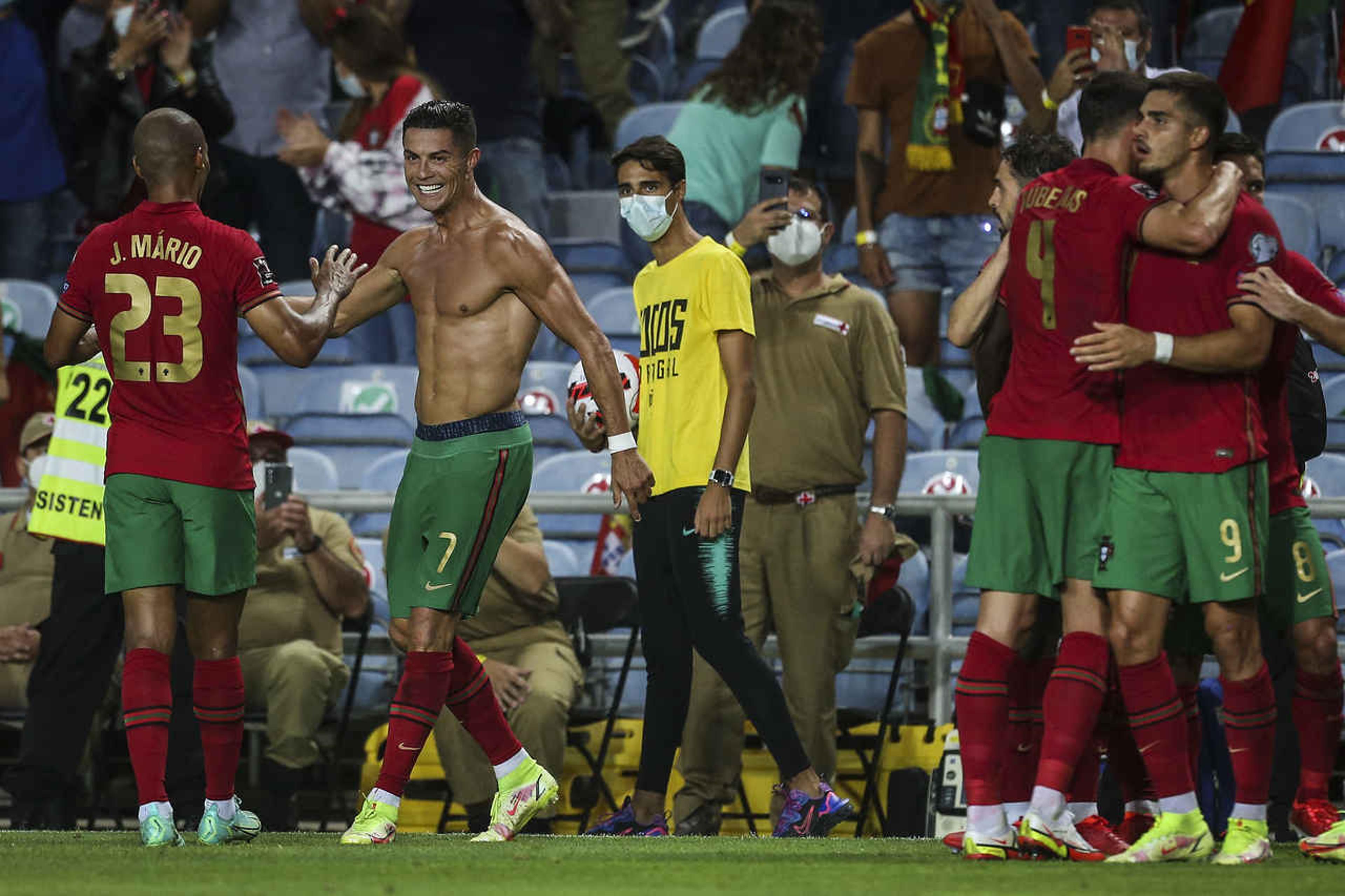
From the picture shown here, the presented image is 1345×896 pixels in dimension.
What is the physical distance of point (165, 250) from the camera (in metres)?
5.48

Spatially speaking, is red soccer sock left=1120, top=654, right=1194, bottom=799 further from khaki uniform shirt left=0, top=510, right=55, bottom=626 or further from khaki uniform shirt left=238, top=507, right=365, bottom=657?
khaki uniform shirt left=0, top=510, right=55, bottom=626

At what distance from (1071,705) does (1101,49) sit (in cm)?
383

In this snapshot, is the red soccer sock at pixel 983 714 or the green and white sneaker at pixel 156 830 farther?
the green and white sneaker at pixel 156 830

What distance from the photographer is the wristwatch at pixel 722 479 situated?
627cm

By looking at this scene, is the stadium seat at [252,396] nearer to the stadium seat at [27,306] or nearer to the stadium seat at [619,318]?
the stadium seat at [27,306]

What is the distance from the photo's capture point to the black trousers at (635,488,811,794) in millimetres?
6203

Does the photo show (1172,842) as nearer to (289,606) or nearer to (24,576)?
(289,606)

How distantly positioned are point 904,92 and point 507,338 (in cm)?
409

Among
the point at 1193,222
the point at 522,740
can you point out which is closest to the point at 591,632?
the point at 522,740

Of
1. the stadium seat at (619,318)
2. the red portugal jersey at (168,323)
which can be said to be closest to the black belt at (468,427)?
the red portugal jersey at (168,323)

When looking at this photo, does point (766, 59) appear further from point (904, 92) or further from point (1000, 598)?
point (1000, 598)

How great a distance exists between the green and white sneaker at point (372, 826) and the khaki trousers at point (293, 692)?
2045mm

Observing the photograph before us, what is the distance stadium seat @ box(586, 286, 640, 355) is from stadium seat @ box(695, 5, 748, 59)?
2.46m

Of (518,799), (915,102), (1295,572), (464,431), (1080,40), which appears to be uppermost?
(1080,40)
